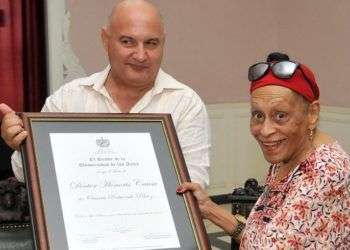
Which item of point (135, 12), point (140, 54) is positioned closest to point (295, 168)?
point (140, 54)

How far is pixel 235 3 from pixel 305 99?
4462 millimetres

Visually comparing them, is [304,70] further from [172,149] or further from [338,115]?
[338,115]

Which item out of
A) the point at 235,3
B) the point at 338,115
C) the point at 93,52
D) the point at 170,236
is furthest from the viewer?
the point at 235,3

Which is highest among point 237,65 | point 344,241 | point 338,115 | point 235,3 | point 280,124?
point 235,3

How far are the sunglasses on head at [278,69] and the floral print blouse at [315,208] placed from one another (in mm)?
245

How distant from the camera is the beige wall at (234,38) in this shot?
5.34 meters

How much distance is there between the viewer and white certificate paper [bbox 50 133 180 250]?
197 cm

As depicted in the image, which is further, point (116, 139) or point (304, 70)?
point (116, 139)

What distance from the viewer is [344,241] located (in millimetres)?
1777

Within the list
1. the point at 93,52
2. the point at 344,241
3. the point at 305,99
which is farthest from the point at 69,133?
the point at 93,52

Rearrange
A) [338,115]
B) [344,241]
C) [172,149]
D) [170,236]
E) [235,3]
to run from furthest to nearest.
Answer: [235,3] → [338,115] → [172,149] → [170,236] → [344,241]

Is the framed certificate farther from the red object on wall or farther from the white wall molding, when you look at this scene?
the white wall molding

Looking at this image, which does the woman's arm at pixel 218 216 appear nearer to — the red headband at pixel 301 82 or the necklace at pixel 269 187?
the necklace at pixel 269 187

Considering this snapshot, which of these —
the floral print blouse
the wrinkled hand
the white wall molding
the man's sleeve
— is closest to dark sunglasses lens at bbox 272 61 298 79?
the floral print blouse
